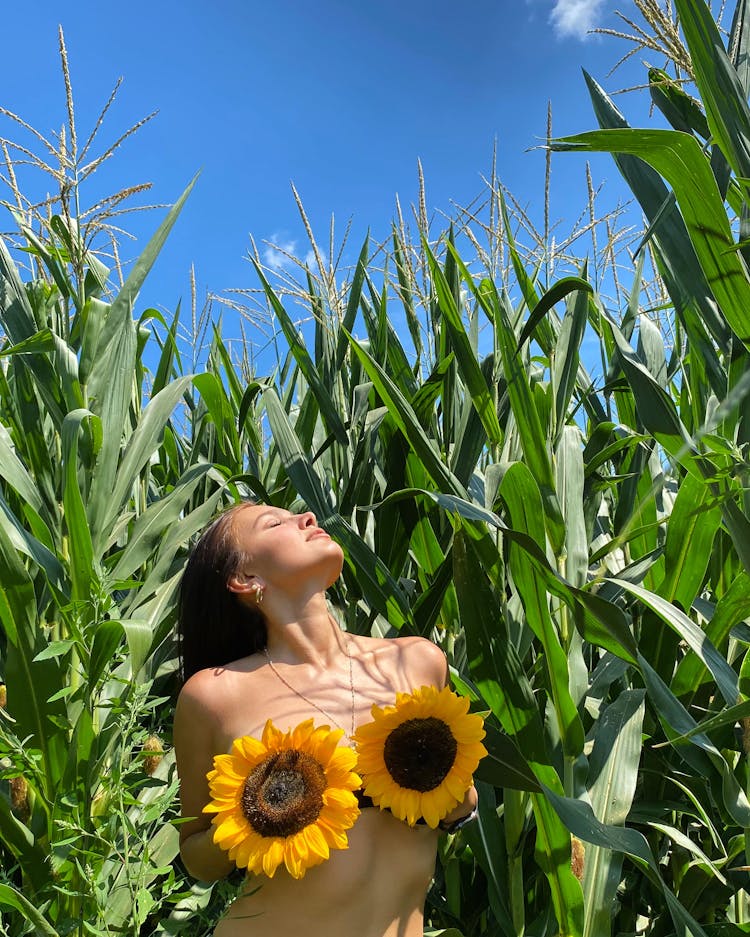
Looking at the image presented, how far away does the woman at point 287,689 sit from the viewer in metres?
1.15

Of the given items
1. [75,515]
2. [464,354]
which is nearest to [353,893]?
[75,515]

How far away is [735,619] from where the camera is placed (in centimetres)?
121

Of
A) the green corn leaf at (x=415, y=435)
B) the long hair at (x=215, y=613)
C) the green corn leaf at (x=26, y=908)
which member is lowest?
the green corn leaf at (x=26, y=908)

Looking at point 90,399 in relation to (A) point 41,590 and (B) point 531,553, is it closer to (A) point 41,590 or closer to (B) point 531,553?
(A) point 41,590

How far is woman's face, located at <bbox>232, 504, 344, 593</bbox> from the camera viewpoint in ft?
4.36

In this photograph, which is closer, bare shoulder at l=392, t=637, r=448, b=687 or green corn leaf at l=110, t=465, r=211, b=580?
bare shoulder at l=392, t=637, r=448, b=687

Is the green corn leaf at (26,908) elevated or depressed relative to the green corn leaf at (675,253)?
depressed

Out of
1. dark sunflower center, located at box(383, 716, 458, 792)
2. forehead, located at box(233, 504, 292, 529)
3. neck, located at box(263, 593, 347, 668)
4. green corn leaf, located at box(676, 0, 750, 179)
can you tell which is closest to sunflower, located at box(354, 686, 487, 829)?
dark sunflower center, located at box(383, 716, 458, 792)

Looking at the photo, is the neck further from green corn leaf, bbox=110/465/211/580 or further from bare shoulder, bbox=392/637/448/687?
green corn leaf, bbox=110/465/211/580

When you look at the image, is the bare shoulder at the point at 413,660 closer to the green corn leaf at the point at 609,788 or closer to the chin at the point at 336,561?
the chin at the point at 336,561

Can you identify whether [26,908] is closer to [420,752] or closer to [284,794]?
[284,794]

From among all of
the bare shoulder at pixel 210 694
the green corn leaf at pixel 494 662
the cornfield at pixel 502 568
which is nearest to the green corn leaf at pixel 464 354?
the cornfield at pixel 502 568

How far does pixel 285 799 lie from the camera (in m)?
1.06

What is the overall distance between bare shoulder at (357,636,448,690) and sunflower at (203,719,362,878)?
0.80 feet
